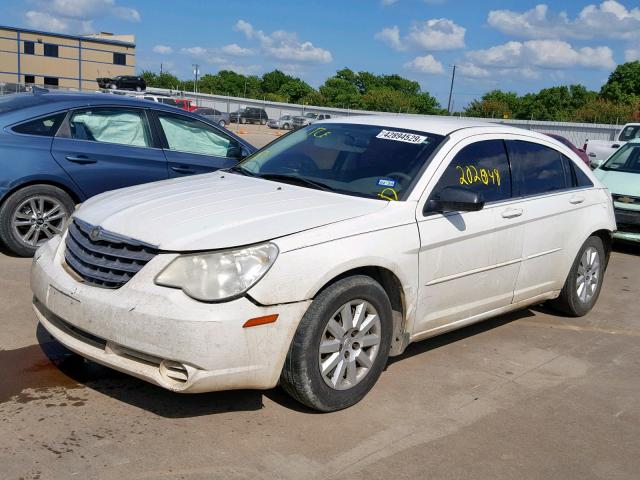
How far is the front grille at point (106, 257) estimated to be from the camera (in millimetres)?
3611

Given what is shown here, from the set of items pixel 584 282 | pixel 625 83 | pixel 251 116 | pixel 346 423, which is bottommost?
pixel 346 423

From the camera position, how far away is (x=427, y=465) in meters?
3.49

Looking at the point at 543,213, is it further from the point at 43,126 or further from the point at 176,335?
the point at 43,126

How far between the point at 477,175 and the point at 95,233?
2573 millimetres

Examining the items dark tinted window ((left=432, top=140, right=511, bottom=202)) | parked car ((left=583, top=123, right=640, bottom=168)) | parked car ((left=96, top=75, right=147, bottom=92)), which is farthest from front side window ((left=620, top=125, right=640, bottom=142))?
parked car ((left=96, top=75, right=147, bottom=92))

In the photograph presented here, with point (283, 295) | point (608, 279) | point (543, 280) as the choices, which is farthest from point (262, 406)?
point (608, 279)

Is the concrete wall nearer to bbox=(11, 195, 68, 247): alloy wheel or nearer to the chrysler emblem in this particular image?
bbox=(11, 195, 68, 247): alloy wheel

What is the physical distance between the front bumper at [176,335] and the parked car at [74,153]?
332 centimetres

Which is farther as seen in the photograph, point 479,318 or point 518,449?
point 479,318

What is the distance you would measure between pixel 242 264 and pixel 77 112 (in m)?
4.20

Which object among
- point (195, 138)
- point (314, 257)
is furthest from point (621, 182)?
point (314, 257)

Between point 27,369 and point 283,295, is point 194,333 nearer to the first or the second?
point 283,295

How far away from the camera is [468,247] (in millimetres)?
4621

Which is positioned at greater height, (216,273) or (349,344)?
(216,273)
